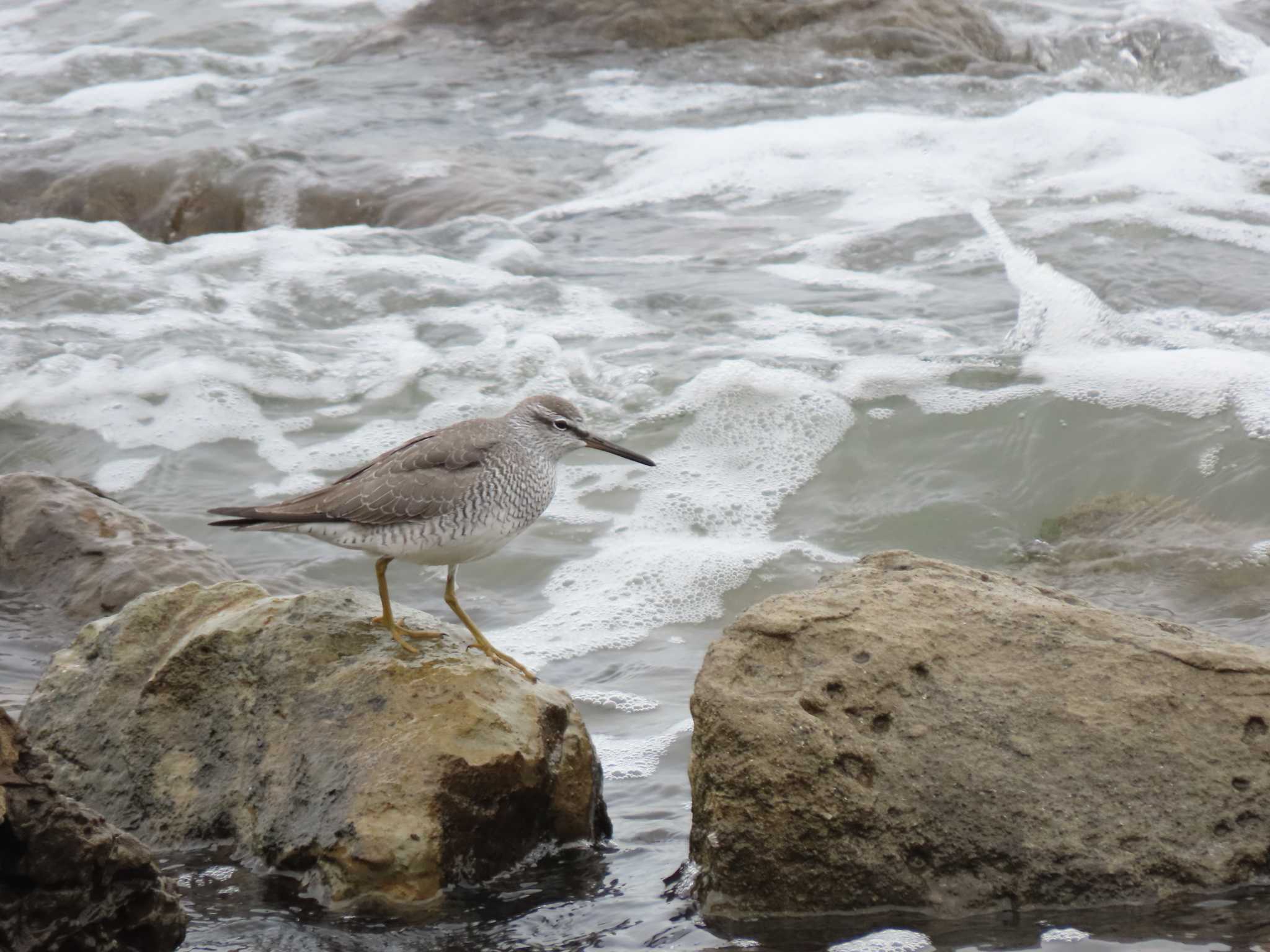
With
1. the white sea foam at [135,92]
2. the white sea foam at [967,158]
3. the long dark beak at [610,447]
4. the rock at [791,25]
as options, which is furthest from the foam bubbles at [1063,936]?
the white sea foam at [135,92]

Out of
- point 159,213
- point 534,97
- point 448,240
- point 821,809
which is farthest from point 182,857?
point 534,97

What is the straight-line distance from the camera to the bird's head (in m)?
5.79

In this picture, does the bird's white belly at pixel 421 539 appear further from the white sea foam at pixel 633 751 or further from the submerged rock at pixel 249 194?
the submerged rock at pixel 249 194

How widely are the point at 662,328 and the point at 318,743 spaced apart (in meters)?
5.72

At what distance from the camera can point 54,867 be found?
373 centimetres

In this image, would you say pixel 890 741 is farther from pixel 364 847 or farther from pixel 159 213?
pixel 159 213

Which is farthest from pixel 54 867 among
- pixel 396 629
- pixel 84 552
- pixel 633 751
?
pixel 84 552

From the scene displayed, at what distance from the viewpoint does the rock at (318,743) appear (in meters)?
4.44

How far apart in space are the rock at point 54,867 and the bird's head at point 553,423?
2.40 metres

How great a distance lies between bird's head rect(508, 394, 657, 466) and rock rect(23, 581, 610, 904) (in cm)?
90

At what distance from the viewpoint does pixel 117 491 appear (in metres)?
8.35

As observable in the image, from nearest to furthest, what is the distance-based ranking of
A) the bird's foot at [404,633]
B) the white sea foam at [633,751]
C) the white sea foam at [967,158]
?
the bird's foot at [404,633] → the white sea foam at [633,751] → the white sea foam at [967,158]

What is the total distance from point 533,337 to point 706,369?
1304 millimetres

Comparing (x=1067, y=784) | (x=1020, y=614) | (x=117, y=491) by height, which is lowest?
(x=117, y=491)
